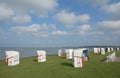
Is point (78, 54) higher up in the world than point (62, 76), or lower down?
higher up

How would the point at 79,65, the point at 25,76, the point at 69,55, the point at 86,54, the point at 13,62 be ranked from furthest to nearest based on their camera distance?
the point at 69,55 < the point at 86,54 < the point at 13,62 < the point at 79,65 < the point at 25,76

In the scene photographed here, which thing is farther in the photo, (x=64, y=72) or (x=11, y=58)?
(x=11, y=58)

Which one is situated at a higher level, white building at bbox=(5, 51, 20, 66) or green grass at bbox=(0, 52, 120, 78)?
white building at bbox=(5, 51, 20, 66)

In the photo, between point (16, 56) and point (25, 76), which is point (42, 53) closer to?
point (16, 56)

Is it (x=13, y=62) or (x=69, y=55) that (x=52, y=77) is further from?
(x=69, y=55)

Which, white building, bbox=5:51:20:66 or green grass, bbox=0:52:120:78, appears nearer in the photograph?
green grass, bbox=0:52:120:78

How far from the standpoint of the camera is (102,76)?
19.7 metres

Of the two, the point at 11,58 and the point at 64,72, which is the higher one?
the point at 11,58

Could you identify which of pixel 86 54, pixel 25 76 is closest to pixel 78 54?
pixel 86 54

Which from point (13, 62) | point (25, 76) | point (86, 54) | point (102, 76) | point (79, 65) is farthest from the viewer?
point (86, 54)

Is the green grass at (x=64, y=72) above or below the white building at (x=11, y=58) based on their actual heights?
below

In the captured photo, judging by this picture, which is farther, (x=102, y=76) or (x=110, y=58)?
(x=110, y=58)

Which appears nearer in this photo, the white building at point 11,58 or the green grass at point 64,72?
the green grass at point 64,72

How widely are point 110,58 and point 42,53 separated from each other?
529 inches
